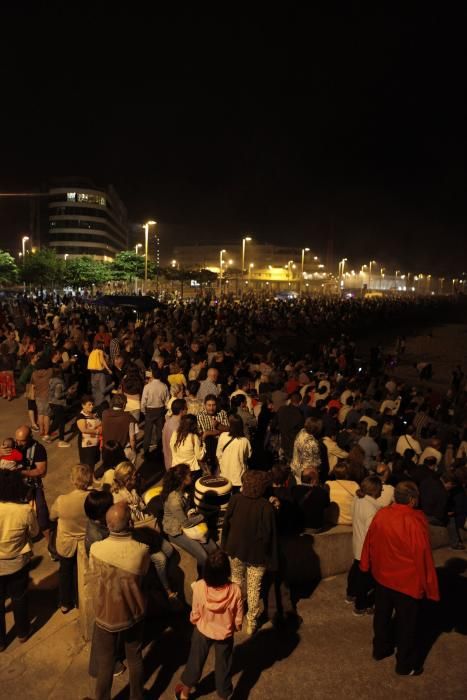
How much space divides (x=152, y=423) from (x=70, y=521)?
12.0 ft

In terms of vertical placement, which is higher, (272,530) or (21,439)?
(21,439)

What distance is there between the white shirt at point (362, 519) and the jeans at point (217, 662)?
5.63ft

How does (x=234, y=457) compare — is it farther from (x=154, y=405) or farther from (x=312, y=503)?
(x=154, y=405)

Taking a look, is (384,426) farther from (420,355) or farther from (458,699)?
(420,355)

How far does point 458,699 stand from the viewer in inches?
157

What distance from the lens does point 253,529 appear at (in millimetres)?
4230

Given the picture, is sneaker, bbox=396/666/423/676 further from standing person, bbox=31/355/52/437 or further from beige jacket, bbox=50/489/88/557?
standing person, bbox=31/355/52/437

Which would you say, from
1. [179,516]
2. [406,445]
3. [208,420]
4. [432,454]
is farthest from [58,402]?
[432,454]

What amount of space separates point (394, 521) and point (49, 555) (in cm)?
367

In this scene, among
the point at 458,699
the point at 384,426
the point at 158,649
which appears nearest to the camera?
the point at 458,699

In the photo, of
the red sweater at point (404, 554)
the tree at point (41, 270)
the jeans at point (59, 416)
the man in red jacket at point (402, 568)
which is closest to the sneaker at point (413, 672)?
the man in red jacket at point (402, 568)

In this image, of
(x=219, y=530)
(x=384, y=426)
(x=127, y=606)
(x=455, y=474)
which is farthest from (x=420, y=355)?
(x=127, y=606)

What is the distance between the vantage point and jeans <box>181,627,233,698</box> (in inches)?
145

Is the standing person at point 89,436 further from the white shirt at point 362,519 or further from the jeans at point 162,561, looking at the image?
the white shirt at point 362,519
